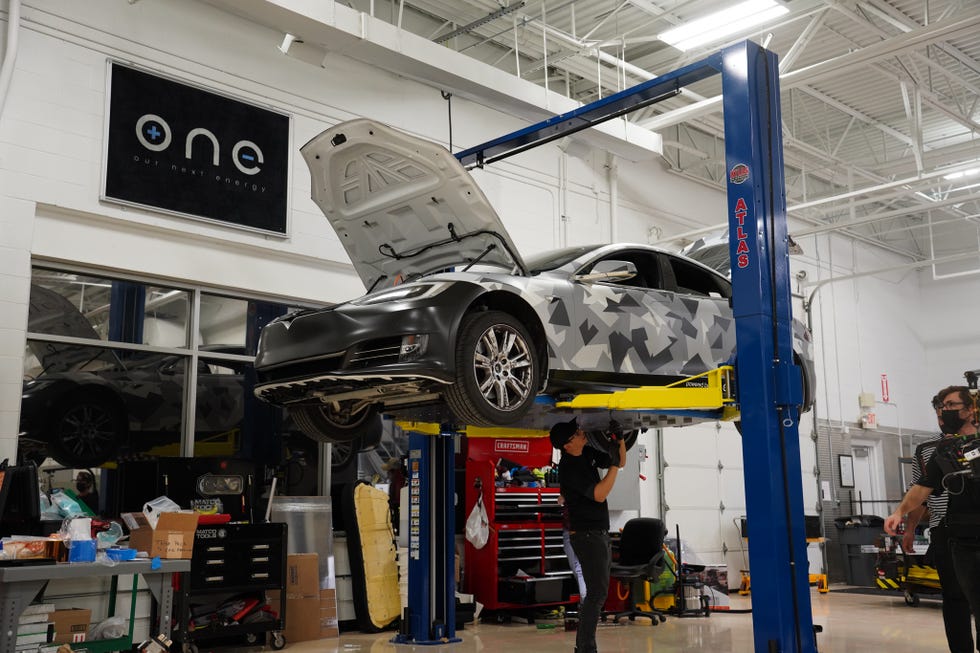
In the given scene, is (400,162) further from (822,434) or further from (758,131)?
(822,434)

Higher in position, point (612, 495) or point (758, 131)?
point (758, 131)

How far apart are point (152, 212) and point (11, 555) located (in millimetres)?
3301

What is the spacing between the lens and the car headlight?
4.41m

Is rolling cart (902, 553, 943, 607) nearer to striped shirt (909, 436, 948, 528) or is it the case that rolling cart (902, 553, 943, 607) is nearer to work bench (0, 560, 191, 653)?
striped shirt (909, 436, 948, 528)

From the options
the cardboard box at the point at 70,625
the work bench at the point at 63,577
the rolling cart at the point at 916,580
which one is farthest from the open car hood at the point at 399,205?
the rolling cart at the point at 916,580

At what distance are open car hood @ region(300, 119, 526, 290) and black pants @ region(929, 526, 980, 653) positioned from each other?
2.64m

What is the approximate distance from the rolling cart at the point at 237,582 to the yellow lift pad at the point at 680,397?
3.21 meters

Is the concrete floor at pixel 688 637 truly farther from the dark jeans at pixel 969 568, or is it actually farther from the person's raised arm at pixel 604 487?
the dark jeans at pixel 969 568

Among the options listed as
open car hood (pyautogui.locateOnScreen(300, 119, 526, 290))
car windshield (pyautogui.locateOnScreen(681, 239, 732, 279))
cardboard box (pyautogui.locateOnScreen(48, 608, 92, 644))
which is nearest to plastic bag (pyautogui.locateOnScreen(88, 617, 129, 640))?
cardboard box (pyautogui.locateOnScreen(48, 608, 92, 644))

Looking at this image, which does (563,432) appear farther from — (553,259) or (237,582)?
(237,582)

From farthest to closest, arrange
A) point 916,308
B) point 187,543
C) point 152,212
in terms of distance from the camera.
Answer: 1. point 916,308
2. point 152,212
3. point 187,543

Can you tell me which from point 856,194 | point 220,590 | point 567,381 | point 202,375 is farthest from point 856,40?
point 220,590

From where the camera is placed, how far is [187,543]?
212 inches

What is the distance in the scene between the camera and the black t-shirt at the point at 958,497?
425 cm
